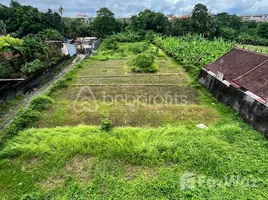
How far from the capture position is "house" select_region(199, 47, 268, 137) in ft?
20.7

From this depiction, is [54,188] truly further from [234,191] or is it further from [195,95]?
[195,95]

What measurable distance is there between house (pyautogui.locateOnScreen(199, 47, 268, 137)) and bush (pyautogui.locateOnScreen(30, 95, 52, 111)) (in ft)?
28.1

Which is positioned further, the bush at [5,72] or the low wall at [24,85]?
the bush at [5,72]

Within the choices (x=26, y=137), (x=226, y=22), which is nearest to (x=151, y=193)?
(x=26, y=137)

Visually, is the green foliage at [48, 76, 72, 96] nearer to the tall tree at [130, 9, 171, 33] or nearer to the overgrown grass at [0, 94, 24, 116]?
the overgrown grass at [0, 94, 24, 116]

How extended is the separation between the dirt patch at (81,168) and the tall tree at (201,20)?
107ft

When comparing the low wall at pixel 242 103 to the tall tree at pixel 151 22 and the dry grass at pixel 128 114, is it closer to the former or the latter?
the dry grass at pixel 128 114

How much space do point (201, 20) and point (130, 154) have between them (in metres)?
32.5

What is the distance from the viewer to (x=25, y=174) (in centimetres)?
459

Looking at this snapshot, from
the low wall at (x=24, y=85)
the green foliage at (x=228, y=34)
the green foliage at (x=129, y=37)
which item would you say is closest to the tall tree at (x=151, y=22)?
the green foliage at (x=129, y=37)

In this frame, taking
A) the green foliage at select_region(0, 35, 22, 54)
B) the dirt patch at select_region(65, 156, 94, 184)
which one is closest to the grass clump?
the dirt patch at select_region(65, 156, 94, 184)

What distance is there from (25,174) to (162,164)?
3703 millimetres

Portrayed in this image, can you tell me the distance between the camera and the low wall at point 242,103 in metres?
6.06

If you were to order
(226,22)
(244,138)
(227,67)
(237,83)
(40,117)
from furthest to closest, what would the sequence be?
(226,22), (227,67), (237,83), (40,117), (244,138)
